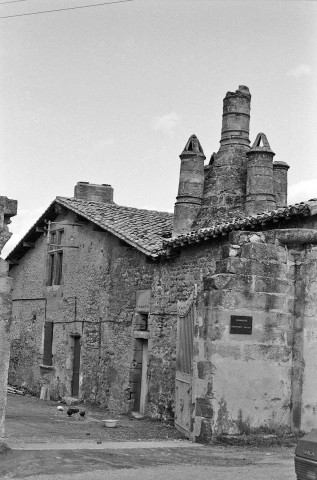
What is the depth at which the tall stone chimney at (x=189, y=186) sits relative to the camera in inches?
756

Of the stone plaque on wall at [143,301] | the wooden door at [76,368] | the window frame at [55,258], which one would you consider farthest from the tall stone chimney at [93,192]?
the stone plaque on wall at [143,301]

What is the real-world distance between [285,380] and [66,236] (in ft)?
37.1

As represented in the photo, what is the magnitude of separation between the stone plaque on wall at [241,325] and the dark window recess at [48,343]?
11.8 meters

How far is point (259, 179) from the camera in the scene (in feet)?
61.2

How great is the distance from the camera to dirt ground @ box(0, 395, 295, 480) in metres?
9.00

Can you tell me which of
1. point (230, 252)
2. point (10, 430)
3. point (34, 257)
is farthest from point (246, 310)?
point (34, 257)

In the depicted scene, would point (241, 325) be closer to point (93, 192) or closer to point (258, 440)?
point (258, 440)

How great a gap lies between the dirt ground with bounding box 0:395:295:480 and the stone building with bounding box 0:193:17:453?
774 mm

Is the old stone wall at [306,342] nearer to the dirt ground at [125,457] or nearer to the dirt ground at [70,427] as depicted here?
the dirt ground at [125,457]

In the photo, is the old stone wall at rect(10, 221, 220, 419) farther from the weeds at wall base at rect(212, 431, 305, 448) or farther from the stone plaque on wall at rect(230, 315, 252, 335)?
the weeds at wall base at rect(212, 431, 305, 448)

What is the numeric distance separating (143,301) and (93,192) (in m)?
8.34

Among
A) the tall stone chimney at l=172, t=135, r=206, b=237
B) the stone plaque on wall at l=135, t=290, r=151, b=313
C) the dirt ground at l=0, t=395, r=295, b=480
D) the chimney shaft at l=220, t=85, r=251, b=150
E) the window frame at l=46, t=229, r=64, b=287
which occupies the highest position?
the chimney shaft at l=220, t=85, r=251, b=150

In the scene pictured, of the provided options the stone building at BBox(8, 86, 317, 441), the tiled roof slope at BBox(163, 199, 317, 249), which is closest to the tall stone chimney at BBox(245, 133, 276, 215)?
the stone building at BBox(8, 86, 317, 441)

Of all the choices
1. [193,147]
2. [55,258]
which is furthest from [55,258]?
[193,147]
